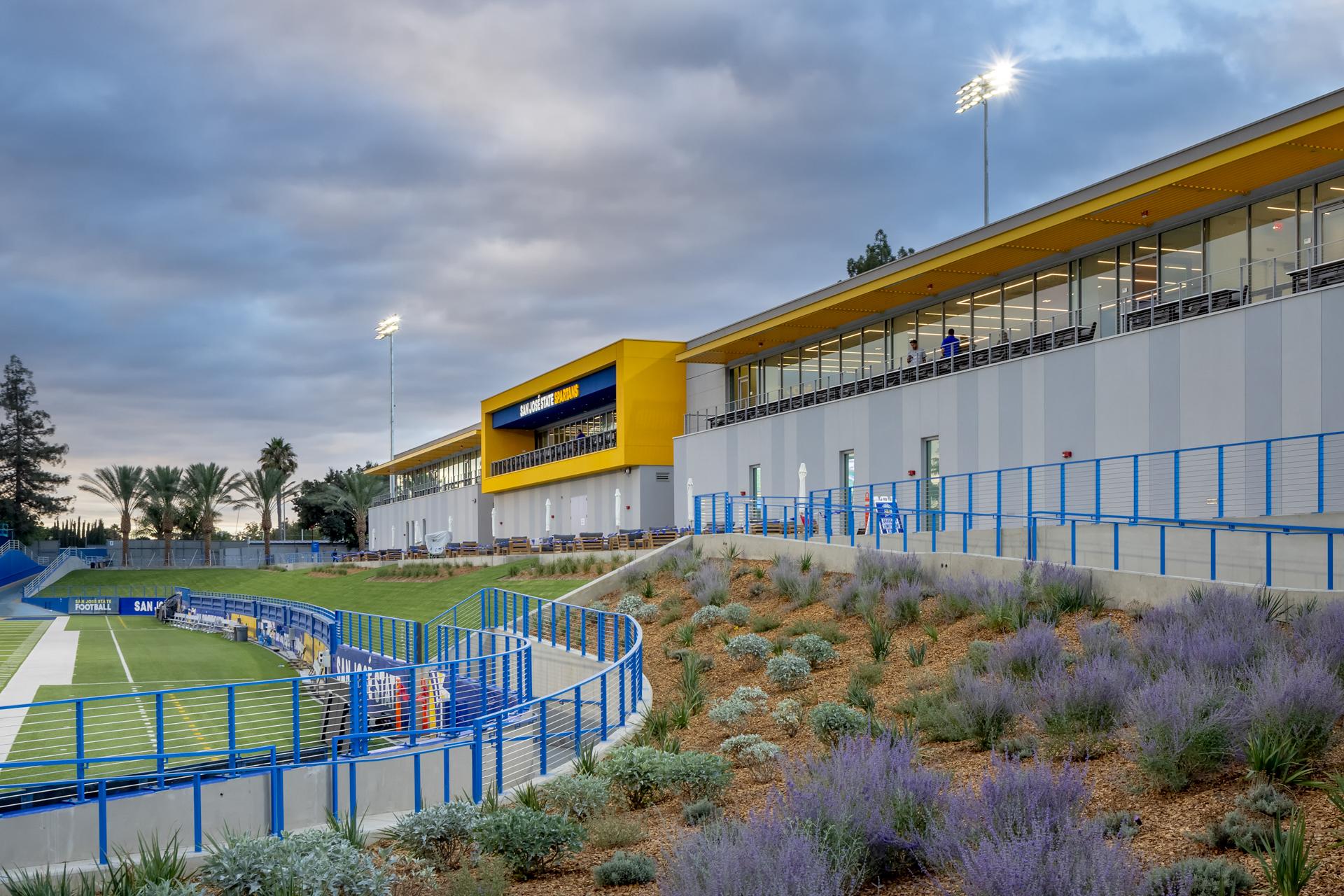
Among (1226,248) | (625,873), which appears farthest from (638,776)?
(1226,248)

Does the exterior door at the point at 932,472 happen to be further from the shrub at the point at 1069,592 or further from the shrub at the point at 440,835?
the shrub at the point at 440,835

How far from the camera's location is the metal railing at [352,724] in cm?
1206

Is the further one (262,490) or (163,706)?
(262,490)

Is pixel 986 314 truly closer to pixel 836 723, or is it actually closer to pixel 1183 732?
pixel 836 723

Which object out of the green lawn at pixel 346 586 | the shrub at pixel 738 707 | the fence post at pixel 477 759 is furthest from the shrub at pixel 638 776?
the green lawn at pixel 346 586

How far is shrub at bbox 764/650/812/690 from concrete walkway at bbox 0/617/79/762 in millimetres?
11697

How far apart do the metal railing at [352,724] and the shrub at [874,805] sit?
5079mm

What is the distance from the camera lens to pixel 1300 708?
8.36 meters

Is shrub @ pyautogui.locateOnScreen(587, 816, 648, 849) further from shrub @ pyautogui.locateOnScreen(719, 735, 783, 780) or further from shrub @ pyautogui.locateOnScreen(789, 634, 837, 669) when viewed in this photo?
shrub @ pyautogui.locateOnScreen(789, 634, 837, 669)

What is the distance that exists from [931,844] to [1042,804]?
0.83 m

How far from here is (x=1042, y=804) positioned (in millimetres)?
7113

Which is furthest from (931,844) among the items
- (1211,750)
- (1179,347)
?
(1179,347)

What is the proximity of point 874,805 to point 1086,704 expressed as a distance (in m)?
3.62

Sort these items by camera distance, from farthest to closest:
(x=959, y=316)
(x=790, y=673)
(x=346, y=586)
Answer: (x=346, y=586) → (x=959, y=316) → (x=790, y=673)
